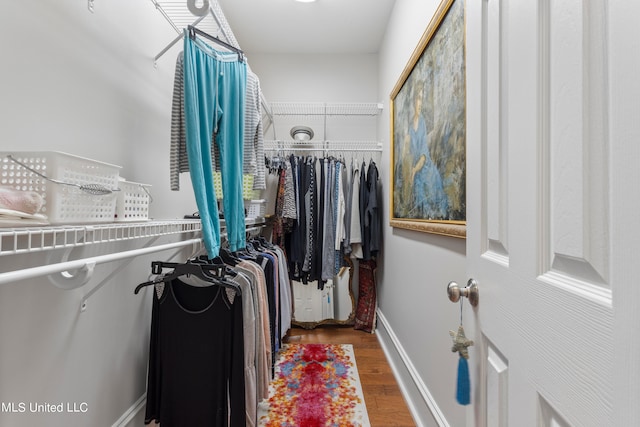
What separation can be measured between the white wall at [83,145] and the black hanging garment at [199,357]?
7.3 inches

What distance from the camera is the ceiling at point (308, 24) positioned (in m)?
2.31

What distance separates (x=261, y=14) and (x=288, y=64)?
65 cm

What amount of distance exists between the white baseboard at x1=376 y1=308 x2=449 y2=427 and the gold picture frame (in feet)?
2.55

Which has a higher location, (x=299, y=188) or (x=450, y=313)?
(x=299, y=188)

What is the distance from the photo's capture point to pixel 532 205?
508mm

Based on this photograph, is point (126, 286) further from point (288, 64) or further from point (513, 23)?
point (288, 64)

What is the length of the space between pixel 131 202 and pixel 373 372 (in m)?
1.84

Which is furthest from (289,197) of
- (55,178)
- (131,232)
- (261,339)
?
(55,178)

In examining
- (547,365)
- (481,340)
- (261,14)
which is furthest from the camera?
(261,14)

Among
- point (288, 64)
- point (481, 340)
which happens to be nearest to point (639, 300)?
point (481, 340)

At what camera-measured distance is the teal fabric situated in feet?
3.88

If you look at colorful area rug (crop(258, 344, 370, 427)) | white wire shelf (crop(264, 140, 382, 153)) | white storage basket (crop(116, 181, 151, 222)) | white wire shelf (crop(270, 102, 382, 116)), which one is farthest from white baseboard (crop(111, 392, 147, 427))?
white wire shelf (crop(270, 102, 382, 116))

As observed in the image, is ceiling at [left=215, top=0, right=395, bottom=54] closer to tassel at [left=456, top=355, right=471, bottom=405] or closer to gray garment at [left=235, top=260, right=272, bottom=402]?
gray garment at [left=235, top=260, right=272, bottom=402]

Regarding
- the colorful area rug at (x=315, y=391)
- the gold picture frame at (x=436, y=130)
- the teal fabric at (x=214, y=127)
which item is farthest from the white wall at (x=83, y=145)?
the gold picture frame at (x=436, y=130)
